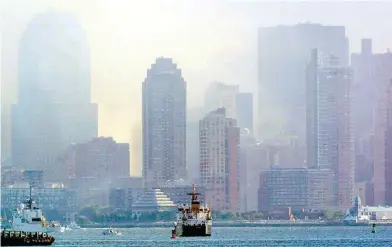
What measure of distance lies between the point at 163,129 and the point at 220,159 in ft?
7.02

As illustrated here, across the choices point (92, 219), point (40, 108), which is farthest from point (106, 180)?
point (40, 108)

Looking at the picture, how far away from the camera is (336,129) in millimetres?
48281

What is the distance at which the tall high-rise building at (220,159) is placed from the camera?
147 ft

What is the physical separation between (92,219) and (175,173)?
4.19 meters

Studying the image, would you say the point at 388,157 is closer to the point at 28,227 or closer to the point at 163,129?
the point at 163,129

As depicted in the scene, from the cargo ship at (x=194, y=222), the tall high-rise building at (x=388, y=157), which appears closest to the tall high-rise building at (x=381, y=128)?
the tall high-rise building at (x=388, y=157)

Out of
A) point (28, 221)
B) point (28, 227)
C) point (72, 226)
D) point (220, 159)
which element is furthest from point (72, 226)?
point (28, 227)

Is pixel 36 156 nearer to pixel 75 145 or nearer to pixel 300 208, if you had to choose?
pixel 75 145

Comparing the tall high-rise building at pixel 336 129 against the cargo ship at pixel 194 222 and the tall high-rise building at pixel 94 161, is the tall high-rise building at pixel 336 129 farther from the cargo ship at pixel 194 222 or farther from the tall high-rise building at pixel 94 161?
the cargo ship at pixel 194 222

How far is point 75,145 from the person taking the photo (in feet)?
144

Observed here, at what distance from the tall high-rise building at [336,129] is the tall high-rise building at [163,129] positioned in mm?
5150

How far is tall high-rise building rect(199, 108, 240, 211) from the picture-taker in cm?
4466

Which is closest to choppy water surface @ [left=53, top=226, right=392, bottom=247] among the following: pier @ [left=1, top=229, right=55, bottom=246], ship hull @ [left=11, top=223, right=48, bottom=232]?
ship hull @ [left=11, top=223, right=48, bottom=232]

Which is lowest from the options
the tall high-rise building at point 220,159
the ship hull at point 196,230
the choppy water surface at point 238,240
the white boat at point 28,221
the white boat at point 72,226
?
the choppy water surface at point 238,240
